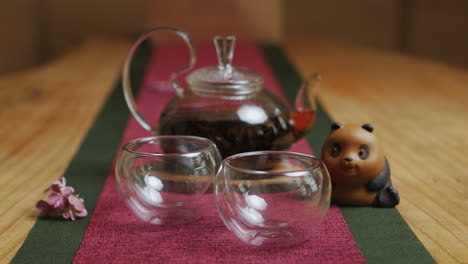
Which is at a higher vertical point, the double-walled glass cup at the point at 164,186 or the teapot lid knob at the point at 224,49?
the teapot lid knob at the point at 224,49

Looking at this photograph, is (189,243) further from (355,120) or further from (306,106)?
(355,120)

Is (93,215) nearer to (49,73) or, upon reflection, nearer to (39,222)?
(39,222)

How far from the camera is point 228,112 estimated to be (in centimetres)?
84

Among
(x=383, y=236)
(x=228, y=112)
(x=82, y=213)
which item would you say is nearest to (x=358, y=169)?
(x=383, y=236)

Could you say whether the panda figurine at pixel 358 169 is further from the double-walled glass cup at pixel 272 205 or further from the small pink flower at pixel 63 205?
the small pink flower at pixel 63 205

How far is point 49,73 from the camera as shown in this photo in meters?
1.81

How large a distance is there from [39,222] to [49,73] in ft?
3.88

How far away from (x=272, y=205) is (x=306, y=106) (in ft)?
1.29

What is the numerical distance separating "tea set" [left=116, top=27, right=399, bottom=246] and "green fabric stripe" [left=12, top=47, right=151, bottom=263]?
8 cm

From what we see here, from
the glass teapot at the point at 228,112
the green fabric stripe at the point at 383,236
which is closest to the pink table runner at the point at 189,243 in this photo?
the green fabric stripe at the point at 383,236

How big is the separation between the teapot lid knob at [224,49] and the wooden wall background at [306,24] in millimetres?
2256

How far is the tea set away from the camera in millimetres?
605

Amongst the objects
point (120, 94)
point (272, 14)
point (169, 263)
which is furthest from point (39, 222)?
point (272, 14)

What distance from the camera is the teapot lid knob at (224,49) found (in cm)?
84
